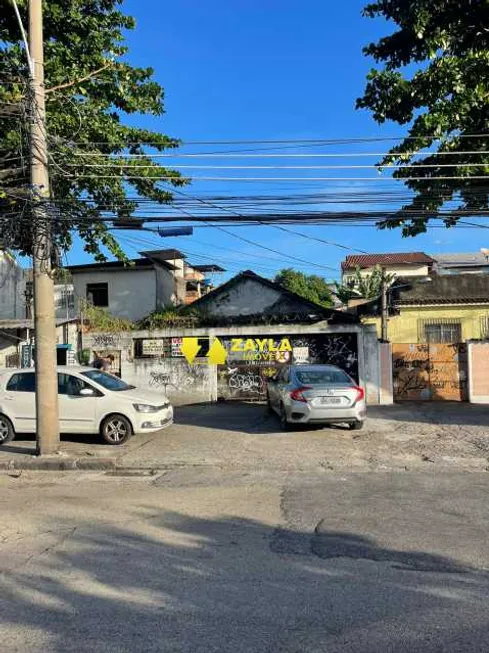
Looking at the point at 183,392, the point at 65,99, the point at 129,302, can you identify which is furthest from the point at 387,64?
the point at 129,302

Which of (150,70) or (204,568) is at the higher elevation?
(150,70)

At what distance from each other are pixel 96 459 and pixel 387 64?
11.6 m

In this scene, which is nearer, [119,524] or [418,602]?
[418,602]

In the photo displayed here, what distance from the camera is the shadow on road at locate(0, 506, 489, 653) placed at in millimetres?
3688

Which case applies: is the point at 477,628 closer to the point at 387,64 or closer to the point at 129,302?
the point at 387,64

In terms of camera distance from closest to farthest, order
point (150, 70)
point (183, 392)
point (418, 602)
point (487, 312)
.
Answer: point (418, 602) → point (150, 70) → point (183, 392) → point (487, 312)

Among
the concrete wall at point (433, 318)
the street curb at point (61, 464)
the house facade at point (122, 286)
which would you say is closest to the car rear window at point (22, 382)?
the street curb at point (61, 464)

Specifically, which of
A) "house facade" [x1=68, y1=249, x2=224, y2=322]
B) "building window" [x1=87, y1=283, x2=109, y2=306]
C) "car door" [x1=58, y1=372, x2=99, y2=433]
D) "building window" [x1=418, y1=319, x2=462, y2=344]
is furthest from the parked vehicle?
"building window" [x1=87, y1=283, x2=109, y2=306]

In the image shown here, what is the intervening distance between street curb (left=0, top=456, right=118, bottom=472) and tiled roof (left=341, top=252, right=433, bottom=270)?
47119mm

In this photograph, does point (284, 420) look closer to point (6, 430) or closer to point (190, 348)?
point (6, 430)

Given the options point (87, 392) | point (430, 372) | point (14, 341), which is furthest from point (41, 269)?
point (430, 372)

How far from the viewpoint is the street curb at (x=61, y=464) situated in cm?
1013

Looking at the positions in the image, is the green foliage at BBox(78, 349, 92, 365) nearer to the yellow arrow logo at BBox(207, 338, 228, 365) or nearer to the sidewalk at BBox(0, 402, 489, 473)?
the yellow arrow logo at BBox(207, 338, 228, 365)

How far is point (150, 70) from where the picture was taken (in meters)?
15.2
